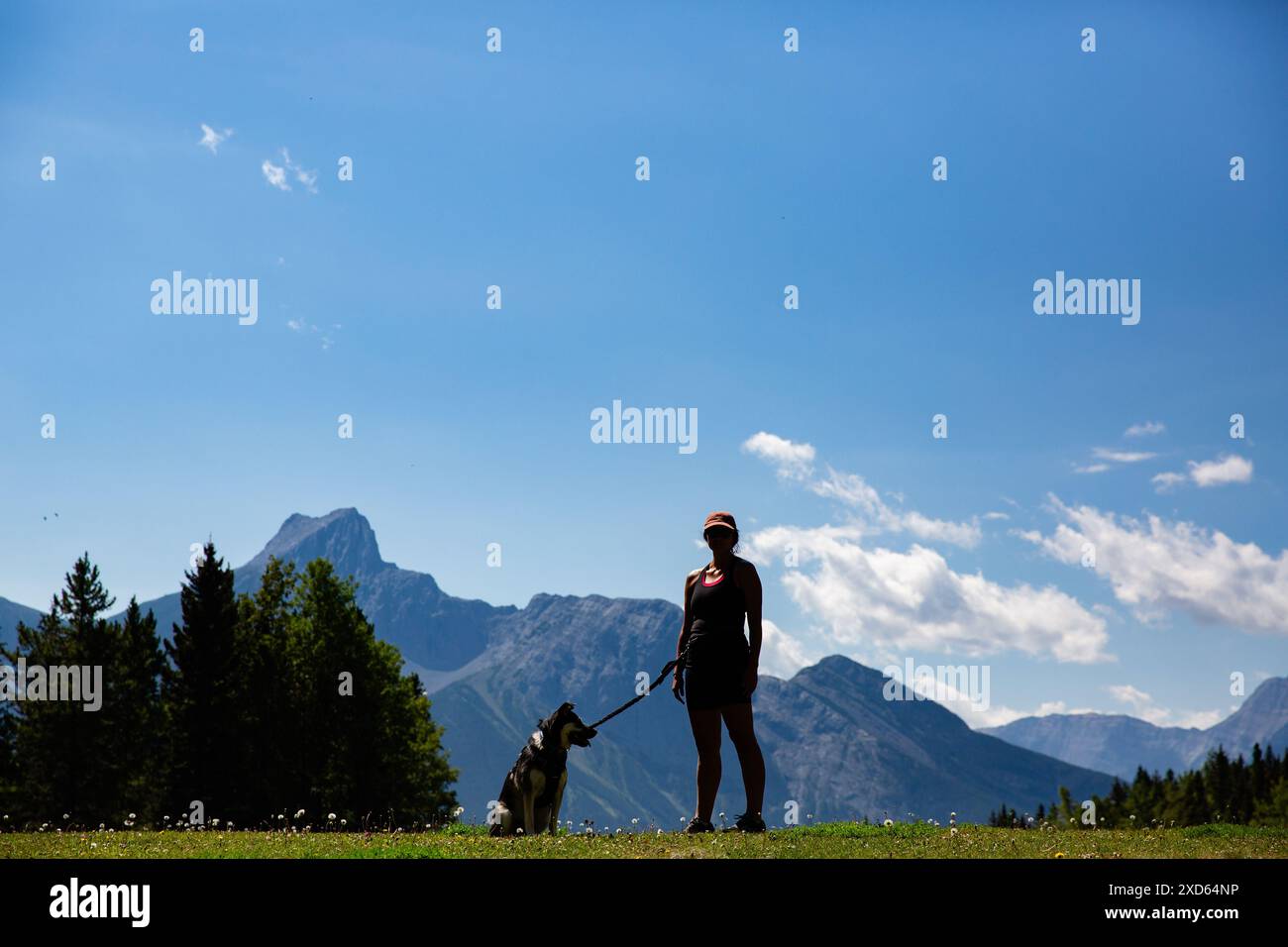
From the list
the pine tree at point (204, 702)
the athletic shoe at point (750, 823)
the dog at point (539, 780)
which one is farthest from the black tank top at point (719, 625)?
the pine tree at point (204, 702)

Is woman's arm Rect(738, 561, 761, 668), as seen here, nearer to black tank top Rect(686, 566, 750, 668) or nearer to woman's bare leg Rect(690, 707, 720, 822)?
black tank top Rect(686, 566, 750, 668)

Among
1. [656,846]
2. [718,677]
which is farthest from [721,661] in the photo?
[656,846]

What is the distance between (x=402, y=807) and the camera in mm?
53500

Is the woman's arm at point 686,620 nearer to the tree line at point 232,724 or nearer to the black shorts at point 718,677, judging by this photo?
the black shorts at point 718,677

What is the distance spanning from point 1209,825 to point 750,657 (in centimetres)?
1061

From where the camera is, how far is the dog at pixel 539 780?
14953 millimetres

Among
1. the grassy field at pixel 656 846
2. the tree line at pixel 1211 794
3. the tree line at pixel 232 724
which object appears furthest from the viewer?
the tree line at pixel 1211 794

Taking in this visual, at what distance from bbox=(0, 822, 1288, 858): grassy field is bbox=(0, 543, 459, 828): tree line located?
119 feet

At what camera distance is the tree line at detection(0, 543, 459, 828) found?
51156 mm

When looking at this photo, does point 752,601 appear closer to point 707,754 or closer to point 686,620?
point 686,620

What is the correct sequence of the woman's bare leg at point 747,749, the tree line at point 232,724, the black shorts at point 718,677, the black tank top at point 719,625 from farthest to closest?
1. the tree line at point 232,724
2. the black tank top at point 719,625
3. the black shorts at point 718,677
4. the woman's bare leg at point 747,749

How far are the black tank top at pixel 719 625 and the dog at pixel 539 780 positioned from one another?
6.12ft
